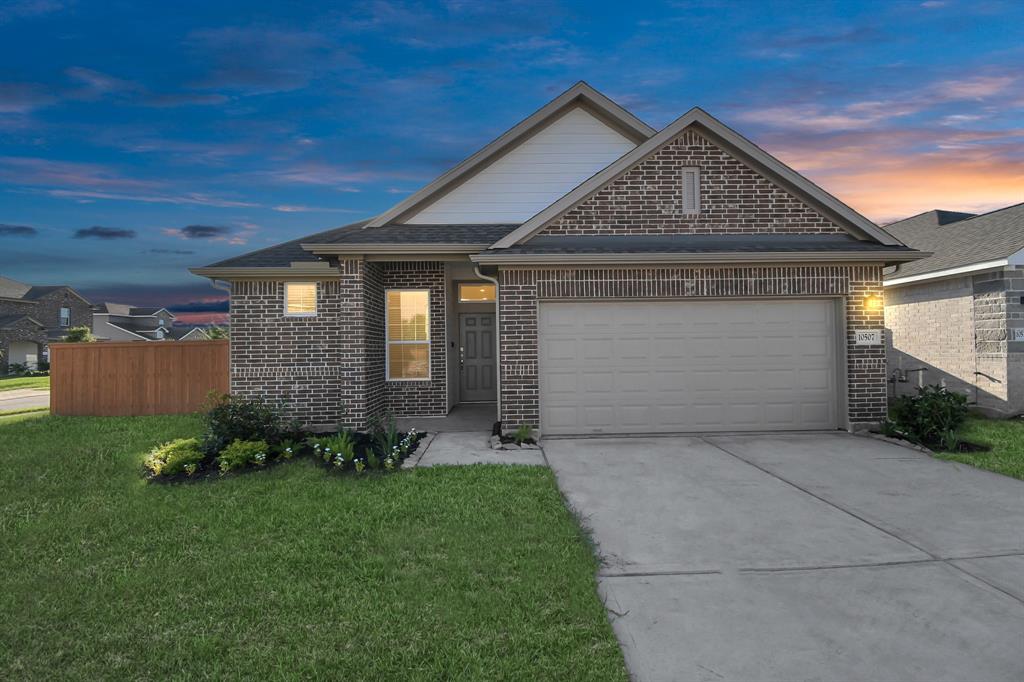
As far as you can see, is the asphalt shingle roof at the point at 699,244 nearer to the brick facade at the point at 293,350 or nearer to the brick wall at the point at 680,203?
the brick wall at the point at 680,203

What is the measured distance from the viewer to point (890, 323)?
1427 cm

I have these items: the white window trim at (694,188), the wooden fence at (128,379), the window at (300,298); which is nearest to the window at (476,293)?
the window at (300,298)

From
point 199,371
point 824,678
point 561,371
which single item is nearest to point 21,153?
point 199,371

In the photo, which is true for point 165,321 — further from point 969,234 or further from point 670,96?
point 969,234

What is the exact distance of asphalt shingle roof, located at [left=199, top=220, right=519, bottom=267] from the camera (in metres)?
10.2

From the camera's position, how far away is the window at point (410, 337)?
11641 mm

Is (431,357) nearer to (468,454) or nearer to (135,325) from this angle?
(468,454)

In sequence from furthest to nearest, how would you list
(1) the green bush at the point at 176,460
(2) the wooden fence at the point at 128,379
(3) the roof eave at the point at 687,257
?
(2) the wooden fence at the point at 128,379 < (3) the roof eave at the point at 687,257 < (1) the green bush at the point at 176,460

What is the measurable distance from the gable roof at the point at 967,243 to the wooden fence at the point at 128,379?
16142mm

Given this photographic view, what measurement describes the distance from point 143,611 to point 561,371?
6800mm

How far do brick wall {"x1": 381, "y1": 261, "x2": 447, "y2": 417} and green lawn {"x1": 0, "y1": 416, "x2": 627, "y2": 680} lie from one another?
471cm

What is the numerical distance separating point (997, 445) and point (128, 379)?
59.8ft

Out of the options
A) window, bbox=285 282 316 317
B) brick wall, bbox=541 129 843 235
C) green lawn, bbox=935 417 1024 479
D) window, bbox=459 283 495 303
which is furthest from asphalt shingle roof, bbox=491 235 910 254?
window, bbox=285 282 316 317

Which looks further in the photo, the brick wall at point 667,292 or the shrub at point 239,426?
the brick wall at point 667,292
